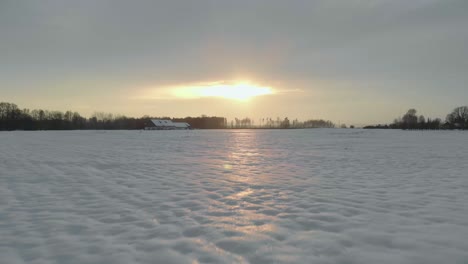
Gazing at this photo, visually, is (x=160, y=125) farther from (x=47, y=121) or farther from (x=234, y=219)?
(x=234, y=219)

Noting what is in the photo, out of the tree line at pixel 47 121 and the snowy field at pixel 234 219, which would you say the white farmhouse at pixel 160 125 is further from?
the snowy field at pixel 234 219

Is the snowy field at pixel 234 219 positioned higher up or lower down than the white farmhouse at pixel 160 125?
lower down

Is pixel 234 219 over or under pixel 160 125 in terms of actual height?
under

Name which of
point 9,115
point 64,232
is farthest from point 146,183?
point 9,115

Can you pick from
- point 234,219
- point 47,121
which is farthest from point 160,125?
point 234,219

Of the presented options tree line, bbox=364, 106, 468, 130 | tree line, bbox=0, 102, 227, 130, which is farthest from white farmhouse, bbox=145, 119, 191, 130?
tree line, bbox=364, 106, 468, 130

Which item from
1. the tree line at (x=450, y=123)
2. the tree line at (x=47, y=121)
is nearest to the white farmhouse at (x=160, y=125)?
the tree line at (x=47, y=121)

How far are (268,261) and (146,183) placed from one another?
5.87 metres

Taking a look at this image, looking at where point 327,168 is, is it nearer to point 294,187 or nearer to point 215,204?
point 294,187

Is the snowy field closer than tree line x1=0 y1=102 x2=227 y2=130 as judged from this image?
Yes

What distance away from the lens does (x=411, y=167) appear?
11531mm

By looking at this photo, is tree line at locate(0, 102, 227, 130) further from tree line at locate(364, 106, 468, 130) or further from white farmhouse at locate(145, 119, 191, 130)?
tree line at locate(364, 106, 468, 130)

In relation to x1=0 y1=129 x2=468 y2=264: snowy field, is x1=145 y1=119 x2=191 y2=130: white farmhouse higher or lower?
higher

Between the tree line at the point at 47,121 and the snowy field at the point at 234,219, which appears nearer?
the snowy field at the point at 234,219
